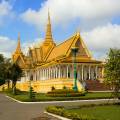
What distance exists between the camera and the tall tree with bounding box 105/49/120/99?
1113 inches

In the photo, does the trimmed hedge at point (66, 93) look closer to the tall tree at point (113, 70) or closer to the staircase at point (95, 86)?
the staircase at point (95, 86)

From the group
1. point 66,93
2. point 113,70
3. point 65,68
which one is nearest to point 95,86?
point 65,68

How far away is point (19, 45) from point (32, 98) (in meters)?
76.7

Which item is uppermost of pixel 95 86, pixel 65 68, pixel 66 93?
pixel 65 68

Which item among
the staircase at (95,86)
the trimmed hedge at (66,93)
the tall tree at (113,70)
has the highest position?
the tall tree at (113,70)

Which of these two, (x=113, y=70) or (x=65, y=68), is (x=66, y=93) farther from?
(x=65, y=68)

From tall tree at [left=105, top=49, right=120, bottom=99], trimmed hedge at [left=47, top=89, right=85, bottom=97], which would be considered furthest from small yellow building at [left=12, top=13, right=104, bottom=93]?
tall tree at [left=105, top=49, right=120, bottom=99]

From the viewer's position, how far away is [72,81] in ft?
207

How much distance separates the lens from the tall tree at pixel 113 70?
28.3 metres

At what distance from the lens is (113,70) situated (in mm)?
28469

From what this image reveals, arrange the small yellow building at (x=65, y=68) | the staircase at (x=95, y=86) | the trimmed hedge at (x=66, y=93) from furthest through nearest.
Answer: the small yellow building at (x=65, y=68) < the staircase at (x=95, y=86) < the trimmed hedge at (x=66, y=93)

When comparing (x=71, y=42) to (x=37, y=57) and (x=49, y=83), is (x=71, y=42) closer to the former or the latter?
(x=49, y=83)

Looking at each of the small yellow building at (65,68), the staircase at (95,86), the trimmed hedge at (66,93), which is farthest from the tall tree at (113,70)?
the staircase at (95,86)

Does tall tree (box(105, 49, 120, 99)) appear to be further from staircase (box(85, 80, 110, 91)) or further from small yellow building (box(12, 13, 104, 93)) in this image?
staircase (box(85, 80, 110, 91))
